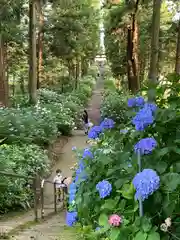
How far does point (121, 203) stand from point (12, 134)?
1233 cm

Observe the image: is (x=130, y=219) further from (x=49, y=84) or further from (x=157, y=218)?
(x=49, y=84)

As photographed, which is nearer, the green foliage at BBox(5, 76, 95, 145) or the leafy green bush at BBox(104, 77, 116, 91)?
the green foliage at BBox(5, 76, 95, 145)

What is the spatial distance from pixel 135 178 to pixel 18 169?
9.98m

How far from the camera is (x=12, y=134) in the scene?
1429cm

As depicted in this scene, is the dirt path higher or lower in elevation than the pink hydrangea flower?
lower

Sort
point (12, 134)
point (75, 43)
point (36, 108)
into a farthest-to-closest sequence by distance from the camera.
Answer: point (75, 43)
point (36, 108)
point (12, 134)

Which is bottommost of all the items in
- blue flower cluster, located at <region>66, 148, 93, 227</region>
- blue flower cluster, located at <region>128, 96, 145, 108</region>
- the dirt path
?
the dirt path

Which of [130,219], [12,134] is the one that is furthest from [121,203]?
[12,134]

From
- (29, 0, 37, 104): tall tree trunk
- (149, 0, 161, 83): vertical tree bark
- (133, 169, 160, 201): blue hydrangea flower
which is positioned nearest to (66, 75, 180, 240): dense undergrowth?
(133, 169, 160, 201): blue hydrangea flower

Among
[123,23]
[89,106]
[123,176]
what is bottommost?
[89,106]

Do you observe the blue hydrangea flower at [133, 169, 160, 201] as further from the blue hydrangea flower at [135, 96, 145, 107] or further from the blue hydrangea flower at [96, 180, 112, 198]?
the blue hydrangea flower at [135, 96, 145, 107]

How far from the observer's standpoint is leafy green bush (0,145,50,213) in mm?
10477

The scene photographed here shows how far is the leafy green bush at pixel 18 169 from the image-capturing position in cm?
1048

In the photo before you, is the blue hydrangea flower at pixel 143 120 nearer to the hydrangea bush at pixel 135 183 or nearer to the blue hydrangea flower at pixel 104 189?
the hydrangea bush at pixel 135 183
